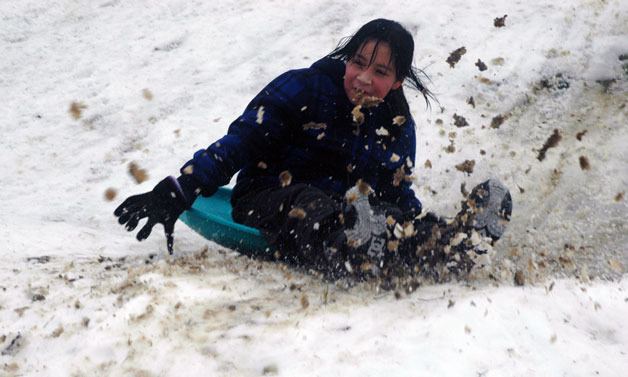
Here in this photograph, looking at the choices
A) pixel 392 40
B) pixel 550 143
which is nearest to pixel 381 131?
pixel 392 40

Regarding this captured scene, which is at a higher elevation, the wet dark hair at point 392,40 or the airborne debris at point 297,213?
the wet dark hair at point 392,40

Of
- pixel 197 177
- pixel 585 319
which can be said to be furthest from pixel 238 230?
pixel 585 319

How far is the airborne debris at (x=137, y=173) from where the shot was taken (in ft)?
15.5

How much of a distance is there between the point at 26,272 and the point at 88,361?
1.26m

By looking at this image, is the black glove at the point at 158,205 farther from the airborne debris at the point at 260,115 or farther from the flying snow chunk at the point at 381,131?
the flying snow chunk at the point at 381,131

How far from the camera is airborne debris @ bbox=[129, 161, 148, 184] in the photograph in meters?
4.73

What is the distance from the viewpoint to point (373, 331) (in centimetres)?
223

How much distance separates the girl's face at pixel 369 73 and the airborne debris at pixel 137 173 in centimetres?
204

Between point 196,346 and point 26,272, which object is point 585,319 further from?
point 26,272

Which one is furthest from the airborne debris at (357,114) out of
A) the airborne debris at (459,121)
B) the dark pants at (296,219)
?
the airborne debris at (459,121)

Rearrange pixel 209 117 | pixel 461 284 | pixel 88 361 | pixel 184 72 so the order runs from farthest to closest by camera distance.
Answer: pixel 184 72, pixel 209 117, pixel 461 284, pixel 88 361

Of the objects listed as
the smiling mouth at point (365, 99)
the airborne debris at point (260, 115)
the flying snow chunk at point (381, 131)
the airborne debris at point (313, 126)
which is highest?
the airborne debris at point (260, 115)

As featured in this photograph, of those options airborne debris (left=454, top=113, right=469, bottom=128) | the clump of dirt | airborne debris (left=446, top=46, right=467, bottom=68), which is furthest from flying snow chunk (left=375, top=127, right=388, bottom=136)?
the clump of dirt

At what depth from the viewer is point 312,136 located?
11.0 ft
